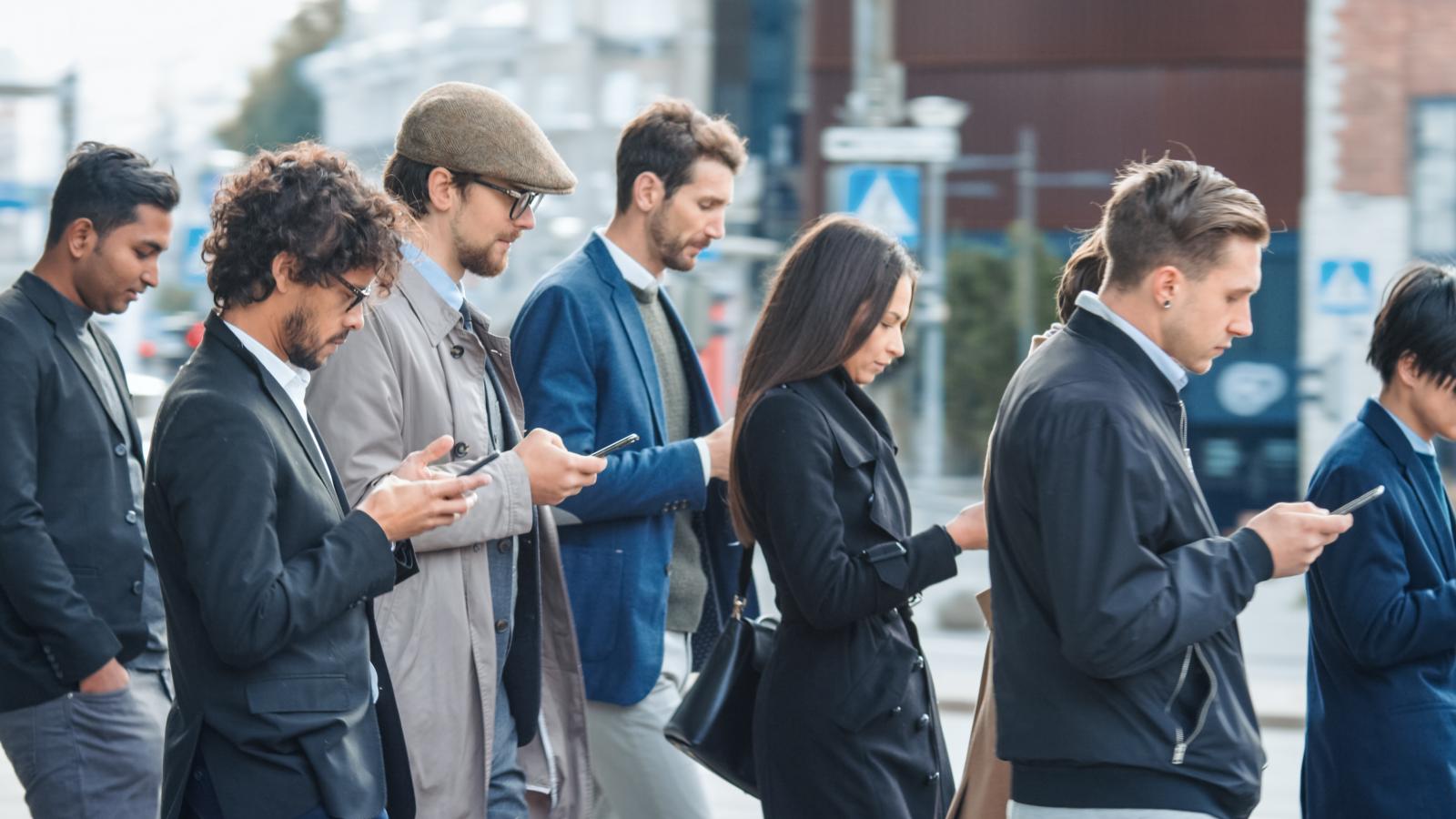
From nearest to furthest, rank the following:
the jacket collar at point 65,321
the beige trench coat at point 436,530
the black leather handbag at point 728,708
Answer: the beige trench coat at point 436,530, the black leather handbag at point 728,708, the jacket collar at point 65,321

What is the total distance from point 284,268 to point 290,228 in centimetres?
6

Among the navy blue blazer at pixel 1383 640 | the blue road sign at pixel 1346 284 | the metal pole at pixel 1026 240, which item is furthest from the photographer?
the metal pole at pixel 1026 240

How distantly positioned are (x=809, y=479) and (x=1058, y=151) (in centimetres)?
2590

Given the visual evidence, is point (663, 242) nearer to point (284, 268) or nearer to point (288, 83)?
point (284, 268)

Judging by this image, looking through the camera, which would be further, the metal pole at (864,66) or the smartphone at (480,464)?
the metal pole at (864,66)

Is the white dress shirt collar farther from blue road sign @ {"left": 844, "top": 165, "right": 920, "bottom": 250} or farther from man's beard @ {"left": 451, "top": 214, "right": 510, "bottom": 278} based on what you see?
blue road sign @ {"left": 844, "top": 165, "right": 920, "bottom": 250}

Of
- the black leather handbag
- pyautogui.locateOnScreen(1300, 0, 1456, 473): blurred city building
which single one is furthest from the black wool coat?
pyautogui.locateOnScreen(1300, 0, 1456, 473): blurred city building

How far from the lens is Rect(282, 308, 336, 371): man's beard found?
297 centimetres

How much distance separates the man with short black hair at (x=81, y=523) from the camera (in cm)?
372

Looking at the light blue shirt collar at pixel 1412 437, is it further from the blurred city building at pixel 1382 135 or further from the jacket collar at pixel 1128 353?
the blurred city building at pixel 1382 135

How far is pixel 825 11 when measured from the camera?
1199 inches

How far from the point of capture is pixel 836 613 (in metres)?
3.57

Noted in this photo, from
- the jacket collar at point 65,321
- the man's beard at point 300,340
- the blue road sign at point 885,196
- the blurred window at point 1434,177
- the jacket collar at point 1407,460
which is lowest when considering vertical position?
the blurred window at point 1434,177

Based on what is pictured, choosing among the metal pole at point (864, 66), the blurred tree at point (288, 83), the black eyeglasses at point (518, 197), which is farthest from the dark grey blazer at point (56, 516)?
the blurred tree at point (288, 83)
